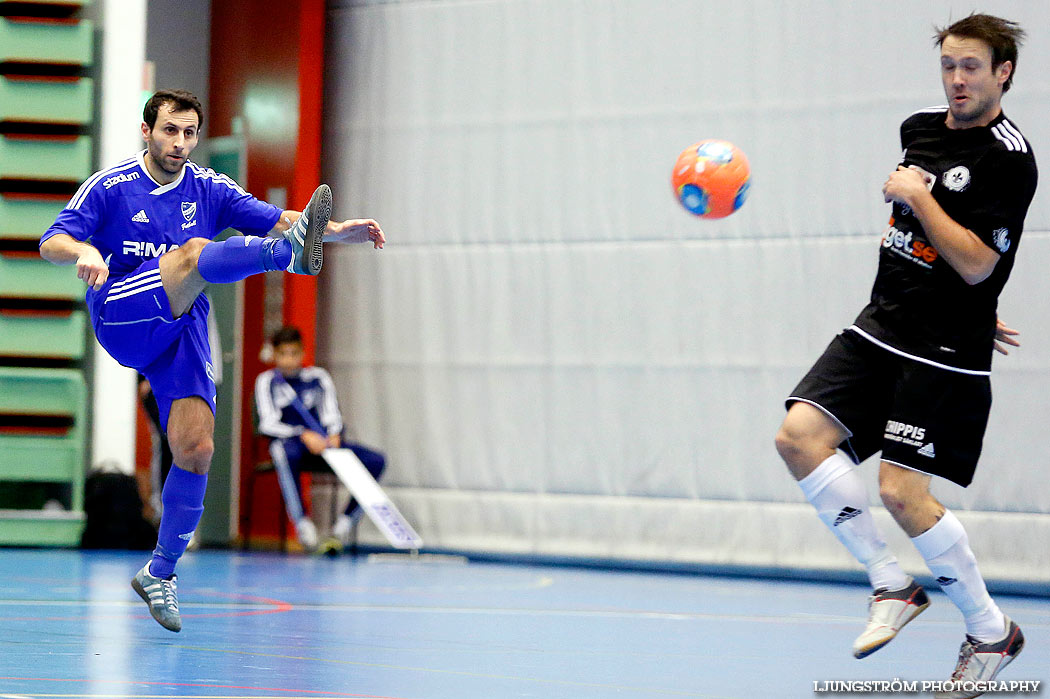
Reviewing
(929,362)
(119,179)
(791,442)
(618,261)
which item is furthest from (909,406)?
(618,261)

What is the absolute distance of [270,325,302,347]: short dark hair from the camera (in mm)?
10070

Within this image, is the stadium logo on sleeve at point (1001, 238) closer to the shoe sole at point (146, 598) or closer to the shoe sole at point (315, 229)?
the shoe sole at point (315, 229)

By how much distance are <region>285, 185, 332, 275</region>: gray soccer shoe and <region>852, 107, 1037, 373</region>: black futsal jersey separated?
1894 millimetres

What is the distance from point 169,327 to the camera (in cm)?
510

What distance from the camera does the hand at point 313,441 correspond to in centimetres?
982

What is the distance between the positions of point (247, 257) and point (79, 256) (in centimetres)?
57

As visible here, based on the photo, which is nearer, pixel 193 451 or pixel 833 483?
pixel 833 483

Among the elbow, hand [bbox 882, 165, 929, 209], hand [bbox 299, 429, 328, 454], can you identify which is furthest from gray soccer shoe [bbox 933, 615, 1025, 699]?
hand [bbox 299, 429, 328, 454]

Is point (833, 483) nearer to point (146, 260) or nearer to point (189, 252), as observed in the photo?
point (189, 252)

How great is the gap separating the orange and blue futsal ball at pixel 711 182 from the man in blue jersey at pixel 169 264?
3.85 feet

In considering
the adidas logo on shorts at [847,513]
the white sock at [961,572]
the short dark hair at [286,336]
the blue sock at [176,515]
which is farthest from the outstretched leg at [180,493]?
the short dark hair at [286,336]

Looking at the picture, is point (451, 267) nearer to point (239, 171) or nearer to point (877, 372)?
point (239, 171)

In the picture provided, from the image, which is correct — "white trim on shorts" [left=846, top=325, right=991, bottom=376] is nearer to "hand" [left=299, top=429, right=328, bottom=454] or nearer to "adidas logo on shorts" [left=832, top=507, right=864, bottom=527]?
"adidas logo on shorts" [left=832, top=507, right=864, bottom=527]

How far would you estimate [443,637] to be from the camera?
5.27 metres
